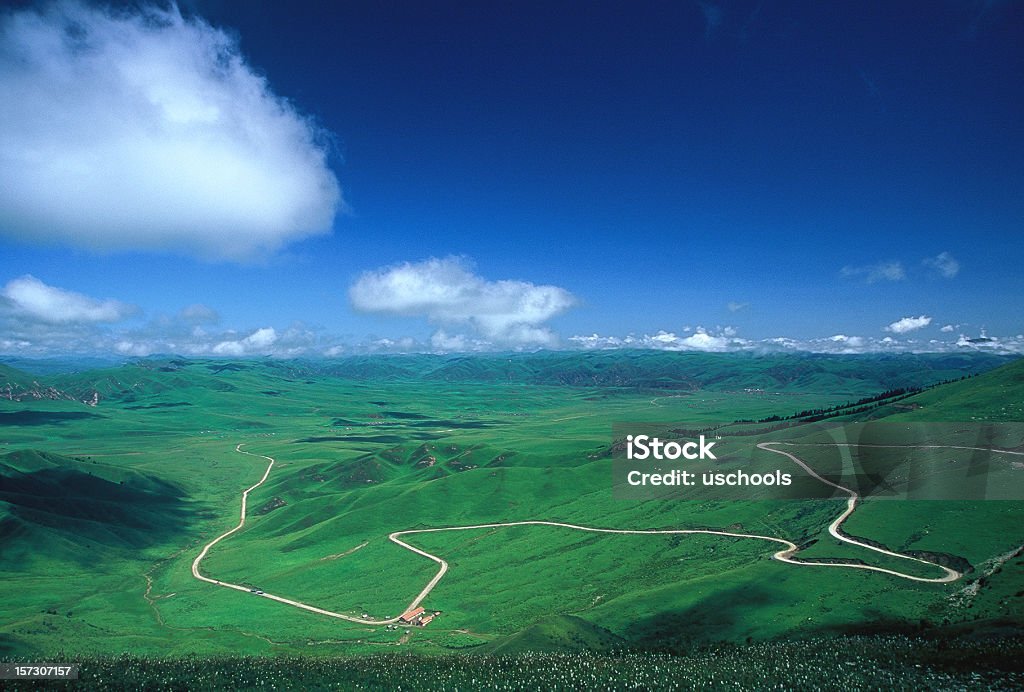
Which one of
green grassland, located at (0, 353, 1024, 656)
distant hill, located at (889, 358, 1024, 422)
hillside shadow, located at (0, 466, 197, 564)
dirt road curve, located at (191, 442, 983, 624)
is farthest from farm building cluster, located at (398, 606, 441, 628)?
distant hill, located at (889, 358, 1024, 422)

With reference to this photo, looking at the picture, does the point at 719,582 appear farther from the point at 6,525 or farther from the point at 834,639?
the point at 6,525

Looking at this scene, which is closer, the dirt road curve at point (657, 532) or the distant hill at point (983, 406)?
the dirt road curve at point (657, 532)

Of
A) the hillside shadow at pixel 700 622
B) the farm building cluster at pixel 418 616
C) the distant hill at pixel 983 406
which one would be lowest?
the farm building cluster at pixel 418 616

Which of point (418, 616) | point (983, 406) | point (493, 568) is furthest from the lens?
point (983, 406)

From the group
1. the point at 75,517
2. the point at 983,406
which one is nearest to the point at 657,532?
the point at 983,406

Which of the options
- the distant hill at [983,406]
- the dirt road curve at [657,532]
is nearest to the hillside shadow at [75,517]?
the dirt road curve at [657,532]

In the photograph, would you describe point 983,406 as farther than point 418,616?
Yes

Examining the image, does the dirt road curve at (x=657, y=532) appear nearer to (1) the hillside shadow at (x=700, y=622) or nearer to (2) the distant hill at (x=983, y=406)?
(1) the hillside shadow at (x=700, y=622)

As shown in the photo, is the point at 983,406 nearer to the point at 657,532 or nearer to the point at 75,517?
the point at 657,532

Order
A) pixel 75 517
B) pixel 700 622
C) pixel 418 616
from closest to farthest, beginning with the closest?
pixel 700 622 → pixel 418 616 → pixel 75 517

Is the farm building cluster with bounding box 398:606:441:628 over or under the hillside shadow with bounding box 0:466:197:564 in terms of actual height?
over

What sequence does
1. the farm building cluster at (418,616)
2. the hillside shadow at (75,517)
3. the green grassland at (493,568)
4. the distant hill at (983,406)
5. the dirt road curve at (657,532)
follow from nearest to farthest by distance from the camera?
1. the green grassland at (493,568)
2. the dirt road curve at (657,532)
3. the farm building cluster at (418,616)
4. the hillside shadow at (75,517)
5. the distant hill at (983,406)

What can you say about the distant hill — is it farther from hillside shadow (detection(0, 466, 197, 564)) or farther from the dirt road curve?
hillside shadow (detection(0, 466, 197, 564))
